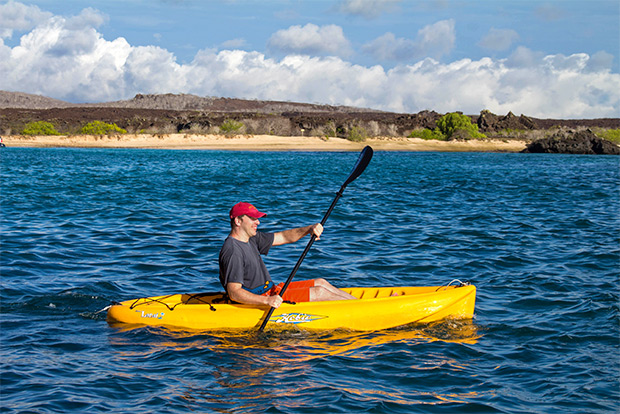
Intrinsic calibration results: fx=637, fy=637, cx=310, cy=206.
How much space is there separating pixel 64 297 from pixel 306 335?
10.1ft

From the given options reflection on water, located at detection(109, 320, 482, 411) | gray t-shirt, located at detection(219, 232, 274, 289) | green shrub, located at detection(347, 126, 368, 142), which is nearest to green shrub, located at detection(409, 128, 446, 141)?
green shrub, located at detection(347, 126, 368, 142)

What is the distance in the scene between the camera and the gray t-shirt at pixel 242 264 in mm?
6023

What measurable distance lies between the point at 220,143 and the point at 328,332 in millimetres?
47528

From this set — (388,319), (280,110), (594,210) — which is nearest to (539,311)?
(388,319)

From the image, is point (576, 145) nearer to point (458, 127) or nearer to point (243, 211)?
point (458, 127)

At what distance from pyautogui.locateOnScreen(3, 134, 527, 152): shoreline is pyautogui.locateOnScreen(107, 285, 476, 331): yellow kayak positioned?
149ft

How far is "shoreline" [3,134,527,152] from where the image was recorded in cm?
5228

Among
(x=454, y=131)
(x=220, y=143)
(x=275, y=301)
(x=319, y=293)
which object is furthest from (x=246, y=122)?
(x=275, y=301)

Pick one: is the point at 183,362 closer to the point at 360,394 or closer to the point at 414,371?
the point at 360,394

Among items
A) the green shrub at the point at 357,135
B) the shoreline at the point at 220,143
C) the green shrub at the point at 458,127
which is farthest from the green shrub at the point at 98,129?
the green shrub at the point at 458,127

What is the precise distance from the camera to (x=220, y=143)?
5269 cm

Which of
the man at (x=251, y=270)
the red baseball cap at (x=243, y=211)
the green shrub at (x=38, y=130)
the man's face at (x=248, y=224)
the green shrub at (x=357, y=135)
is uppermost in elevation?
the green shrub at (x=38, y=130)

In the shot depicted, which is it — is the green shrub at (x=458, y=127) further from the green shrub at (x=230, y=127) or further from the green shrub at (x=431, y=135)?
the green shrub at (x=230, y=127)

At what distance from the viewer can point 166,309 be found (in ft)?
21.0
